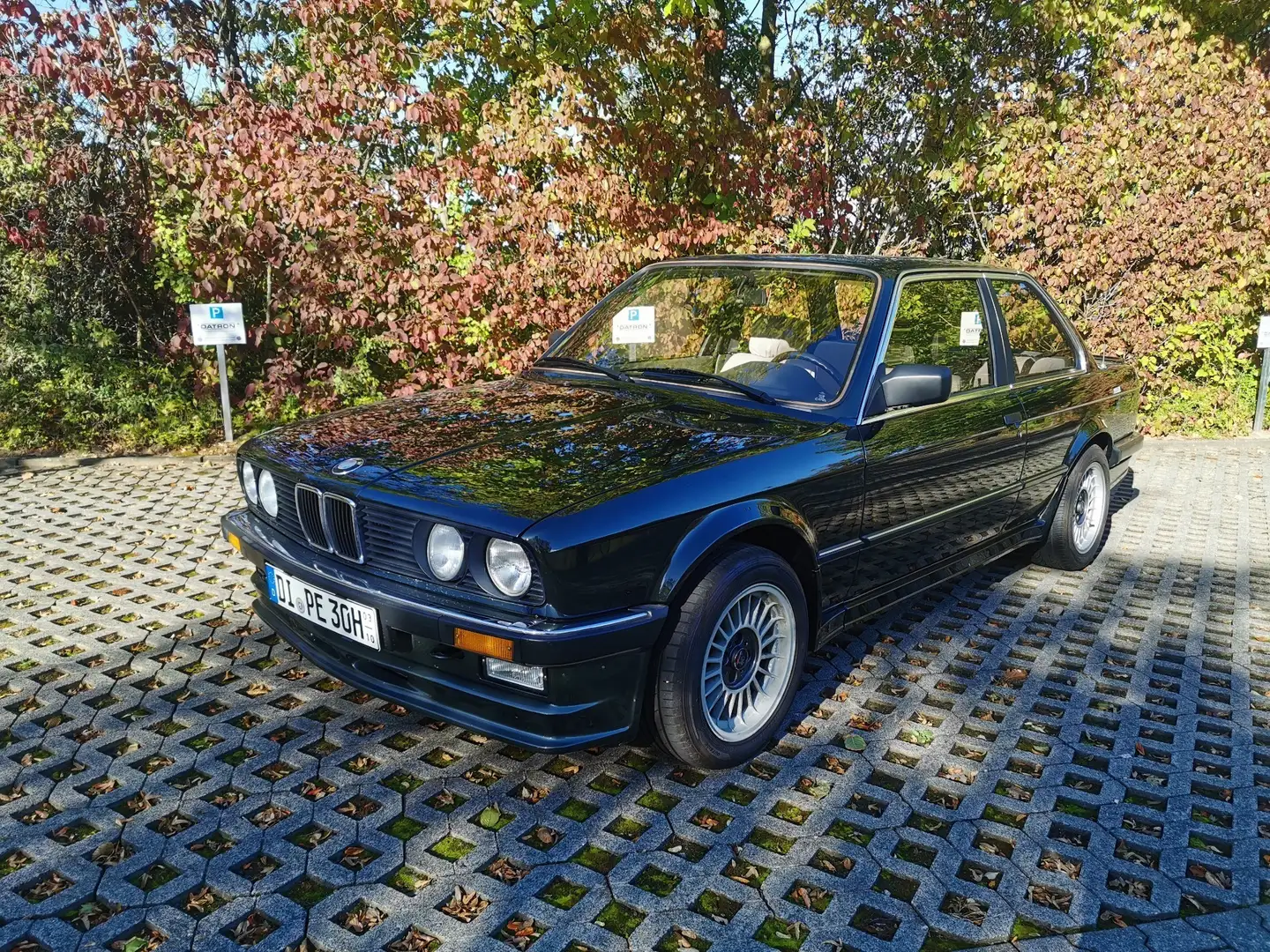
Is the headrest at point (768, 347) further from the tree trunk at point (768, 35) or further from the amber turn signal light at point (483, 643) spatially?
the tree trunk at point (768, 35)

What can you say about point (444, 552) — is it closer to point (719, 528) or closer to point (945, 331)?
point (719, 528)

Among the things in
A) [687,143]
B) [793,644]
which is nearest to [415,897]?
[793,644]

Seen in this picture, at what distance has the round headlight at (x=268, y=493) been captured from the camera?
3.35 metres

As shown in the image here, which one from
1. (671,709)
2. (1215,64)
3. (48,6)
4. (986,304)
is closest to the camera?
(671,709)

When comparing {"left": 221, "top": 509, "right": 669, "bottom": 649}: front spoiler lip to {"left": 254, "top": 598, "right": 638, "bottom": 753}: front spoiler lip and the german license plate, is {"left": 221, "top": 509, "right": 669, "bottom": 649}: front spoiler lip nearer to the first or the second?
the german license plate

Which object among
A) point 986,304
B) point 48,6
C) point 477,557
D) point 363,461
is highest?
point 48,6

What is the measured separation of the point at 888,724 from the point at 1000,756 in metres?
0.40

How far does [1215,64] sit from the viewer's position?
29.2ft

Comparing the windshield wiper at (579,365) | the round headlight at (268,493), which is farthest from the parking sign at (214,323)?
the round headlight at (268,493)

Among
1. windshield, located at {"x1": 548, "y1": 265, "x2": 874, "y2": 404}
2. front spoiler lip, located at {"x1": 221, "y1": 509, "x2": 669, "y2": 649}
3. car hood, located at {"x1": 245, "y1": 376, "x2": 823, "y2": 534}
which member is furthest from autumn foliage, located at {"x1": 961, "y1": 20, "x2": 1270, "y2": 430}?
front spoiler lip, located at {"x1": 221, "y1": 509, "x2": 669, "y2": 649}

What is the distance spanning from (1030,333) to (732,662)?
2.85 meters

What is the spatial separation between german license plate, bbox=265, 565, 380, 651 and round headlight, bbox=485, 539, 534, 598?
1.46ft

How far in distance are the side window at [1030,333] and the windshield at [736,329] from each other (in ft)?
4.00

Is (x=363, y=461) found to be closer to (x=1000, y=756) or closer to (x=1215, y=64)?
(x=1000, y=756)
